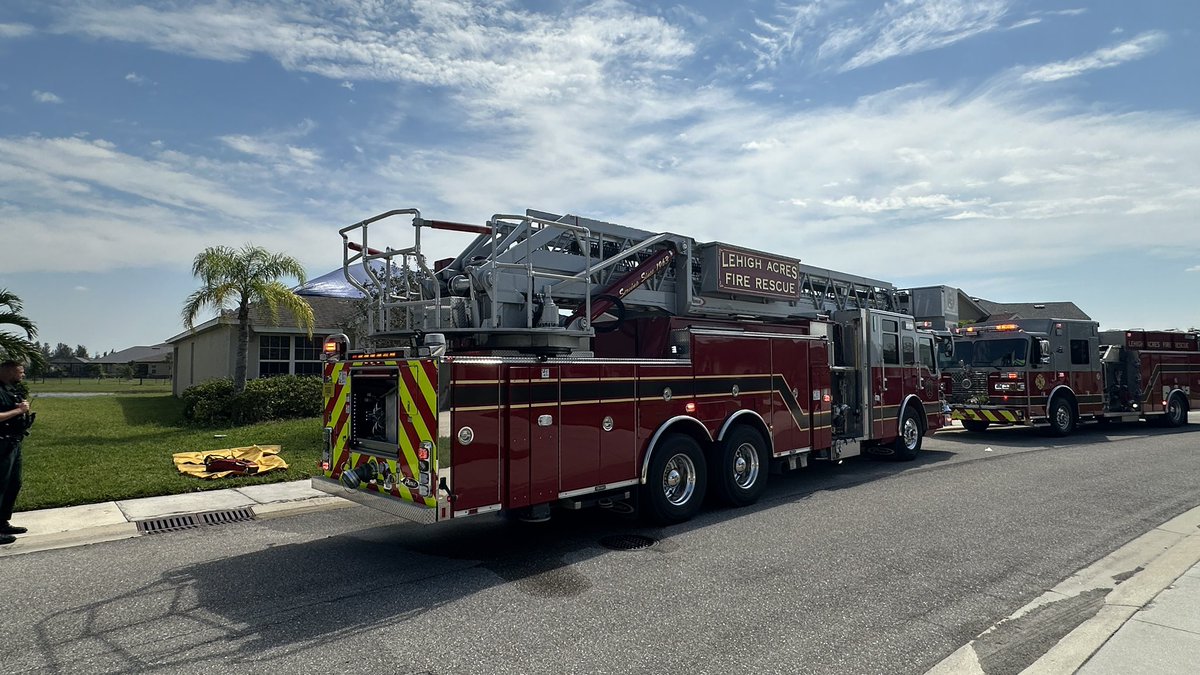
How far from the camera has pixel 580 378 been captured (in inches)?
260

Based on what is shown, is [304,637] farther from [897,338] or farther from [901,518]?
[897,338]

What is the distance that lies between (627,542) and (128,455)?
9104mm

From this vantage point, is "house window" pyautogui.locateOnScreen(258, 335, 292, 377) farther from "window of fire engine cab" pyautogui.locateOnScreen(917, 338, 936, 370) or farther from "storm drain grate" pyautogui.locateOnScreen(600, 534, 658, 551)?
"window of fire engine cab" pyautogui.locateOnScreen(917, 338, 936, 370)

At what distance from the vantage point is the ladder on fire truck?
273 inches

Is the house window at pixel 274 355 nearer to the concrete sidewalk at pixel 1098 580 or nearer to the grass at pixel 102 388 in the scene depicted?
the concrete sidewalk at pixel 1098 580

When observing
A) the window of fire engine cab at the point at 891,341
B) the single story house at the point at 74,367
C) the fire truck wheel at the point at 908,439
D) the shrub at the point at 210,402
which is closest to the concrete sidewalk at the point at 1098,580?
the fire truck wheel at the point at 908,439

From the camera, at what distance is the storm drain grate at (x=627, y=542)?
6.69 m

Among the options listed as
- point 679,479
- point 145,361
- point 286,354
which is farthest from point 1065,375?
point 145,361

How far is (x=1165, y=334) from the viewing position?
1922cm

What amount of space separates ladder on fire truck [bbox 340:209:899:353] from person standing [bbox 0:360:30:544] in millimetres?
3431

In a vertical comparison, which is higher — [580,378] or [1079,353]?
[1079,353]

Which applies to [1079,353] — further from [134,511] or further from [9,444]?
[9,444]

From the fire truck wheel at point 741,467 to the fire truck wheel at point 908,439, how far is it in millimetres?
4148

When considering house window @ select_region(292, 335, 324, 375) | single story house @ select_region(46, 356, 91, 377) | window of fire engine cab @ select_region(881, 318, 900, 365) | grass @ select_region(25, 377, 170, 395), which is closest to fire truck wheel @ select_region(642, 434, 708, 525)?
window of fire engine cab @ select_region(881, 318, 900, 365)
